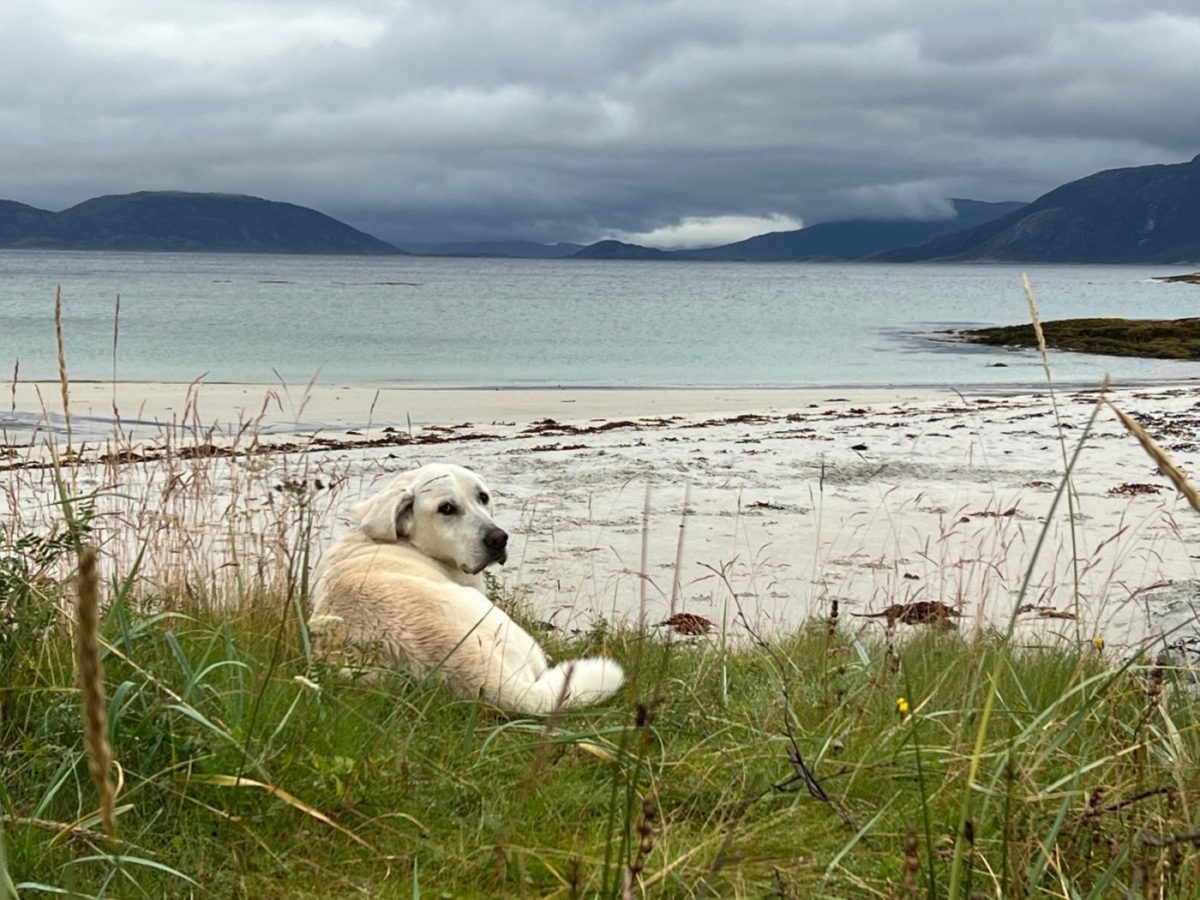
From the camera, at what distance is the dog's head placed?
17.1 ft

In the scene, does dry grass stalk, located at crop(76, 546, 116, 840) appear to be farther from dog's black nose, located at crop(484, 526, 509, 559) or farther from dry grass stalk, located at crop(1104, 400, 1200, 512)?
dog's black nose, located at crop(484, 526, 509, 559)

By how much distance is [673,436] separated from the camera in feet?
55.7

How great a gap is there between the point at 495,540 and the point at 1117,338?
4060 cm

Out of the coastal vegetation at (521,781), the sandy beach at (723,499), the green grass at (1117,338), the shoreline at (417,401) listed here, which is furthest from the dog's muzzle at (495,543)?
the green grass at (1117,338)

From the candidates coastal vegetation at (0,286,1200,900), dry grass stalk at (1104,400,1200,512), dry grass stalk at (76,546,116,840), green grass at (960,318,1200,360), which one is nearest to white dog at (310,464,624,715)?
coastal vegetation at (0,286,1200,900)

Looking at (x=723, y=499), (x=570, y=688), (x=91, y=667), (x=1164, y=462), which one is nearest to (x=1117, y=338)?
(x=723, y=499)

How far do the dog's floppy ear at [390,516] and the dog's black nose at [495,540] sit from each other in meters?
0.34

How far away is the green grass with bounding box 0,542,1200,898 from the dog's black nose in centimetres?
110

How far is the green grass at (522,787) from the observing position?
281 centimetres

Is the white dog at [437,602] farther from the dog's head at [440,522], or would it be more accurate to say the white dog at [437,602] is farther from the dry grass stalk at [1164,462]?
the dry grass stalk at [1164,462]

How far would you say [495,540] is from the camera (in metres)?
5.20

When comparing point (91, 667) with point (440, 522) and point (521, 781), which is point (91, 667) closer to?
point (521, 781)

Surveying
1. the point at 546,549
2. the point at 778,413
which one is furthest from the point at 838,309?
the point at 546,549

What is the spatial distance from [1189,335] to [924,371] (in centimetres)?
1136
